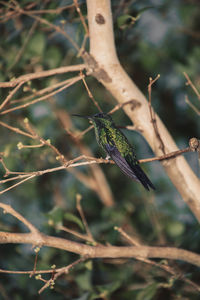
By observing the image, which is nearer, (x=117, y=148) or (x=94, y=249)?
(x=94, y=249)

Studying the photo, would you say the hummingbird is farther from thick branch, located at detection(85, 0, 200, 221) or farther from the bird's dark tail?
thick branch, located at detection(85, 0, 200, 221)

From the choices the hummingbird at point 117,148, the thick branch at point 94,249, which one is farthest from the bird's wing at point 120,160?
the thick branch at point 94,249

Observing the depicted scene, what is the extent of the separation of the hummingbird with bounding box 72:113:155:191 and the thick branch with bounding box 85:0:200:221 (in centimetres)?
18

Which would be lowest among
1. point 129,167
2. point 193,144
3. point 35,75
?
point 193,144

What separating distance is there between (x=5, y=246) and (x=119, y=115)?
2093mm

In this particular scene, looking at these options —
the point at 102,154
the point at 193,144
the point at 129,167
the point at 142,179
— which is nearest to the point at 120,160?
the point at 129,167

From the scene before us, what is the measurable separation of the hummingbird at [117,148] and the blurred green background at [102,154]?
18 centimetres

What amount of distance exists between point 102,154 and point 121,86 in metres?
2.40

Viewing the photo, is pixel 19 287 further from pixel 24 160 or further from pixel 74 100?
pixel 74 100

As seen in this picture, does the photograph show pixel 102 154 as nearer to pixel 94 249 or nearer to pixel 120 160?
pixel 120 160

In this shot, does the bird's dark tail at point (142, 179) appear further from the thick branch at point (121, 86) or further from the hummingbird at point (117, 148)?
the thick branch at point (121, 86)

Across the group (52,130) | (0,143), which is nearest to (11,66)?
(0,143)

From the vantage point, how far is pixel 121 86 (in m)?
2.60

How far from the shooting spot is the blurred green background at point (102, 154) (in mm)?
3270
